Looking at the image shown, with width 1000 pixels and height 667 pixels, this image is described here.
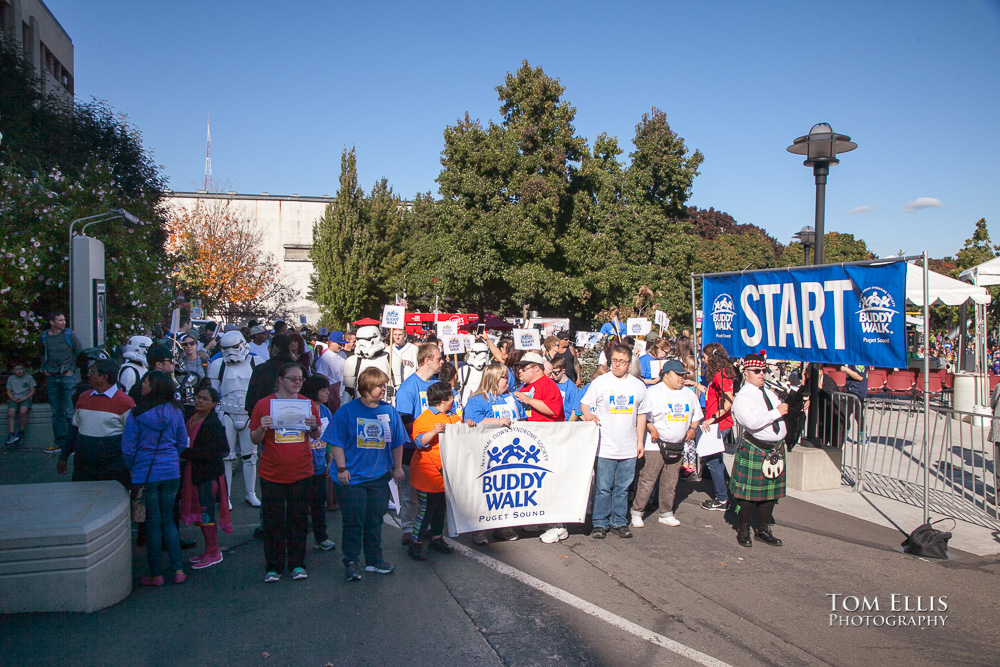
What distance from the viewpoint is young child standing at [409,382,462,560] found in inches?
231

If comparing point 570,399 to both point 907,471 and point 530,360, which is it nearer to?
point 530,360

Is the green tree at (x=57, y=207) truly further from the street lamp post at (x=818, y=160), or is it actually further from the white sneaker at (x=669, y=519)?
the street lamp post at (x=818, y=160)

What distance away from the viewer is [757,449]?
251 inches

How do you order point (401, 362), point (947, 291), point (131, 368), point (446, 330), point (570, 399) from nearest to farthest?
point (131, 368)
point (570, 399)
point (401, 362)
point (446, 330)
point (947, 291)

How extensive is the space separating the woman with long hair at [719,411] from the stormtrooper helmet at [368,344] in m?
4.36

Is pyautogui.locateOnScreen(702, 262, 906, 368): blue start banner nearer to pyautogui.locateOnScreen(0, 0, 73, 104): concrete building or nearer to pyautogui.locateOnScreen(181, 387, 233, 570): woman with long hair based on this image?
pyautogui.locateOnScreen(181, 387, 233, 570): woman with long hair

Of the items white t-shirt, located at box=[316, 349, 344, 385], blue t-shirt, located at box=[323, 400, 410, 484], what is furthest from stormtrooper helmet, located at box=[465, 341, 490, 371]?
blue t-shirt, located at box=[323, 400, 410, 484]

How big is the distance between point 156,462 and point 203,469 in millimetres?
455

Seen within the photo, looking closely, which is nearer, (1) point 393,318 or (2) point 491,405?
(2) point 491,405

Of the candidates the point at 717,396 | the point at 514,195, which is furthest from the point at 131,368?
the point at 514,195

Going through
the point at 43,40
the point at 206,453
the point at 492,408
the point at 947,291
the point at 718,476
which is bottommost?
the point at 718,476

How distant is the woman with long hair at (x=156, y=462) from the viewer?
523 centimetres

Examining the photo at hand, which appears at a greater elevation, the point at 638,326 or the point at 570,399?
the point at 638,326

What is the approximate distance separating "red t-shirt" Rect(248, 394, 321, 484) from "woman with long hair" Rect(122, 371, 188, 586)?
0.69 m
